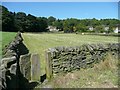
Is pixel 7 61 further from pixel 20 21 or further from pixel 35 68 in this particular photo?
pixel 20 21

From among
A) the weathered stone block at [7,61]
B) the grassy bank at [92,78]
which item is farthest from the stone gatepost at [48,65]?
the weathered stone block at [7,61]

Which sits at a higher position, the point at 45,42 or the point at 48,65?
the point at 48,65

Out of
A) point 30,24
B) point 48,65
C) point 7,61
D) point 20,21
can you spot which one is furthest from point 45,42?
point 30,24

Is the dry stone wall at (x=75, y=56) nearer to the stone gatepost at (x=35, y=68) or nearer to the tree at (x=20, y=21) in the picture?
the stone gatepost at (x=35, y=68)

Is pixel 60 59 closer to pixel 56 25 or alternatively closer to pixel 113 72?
pixel 113 72

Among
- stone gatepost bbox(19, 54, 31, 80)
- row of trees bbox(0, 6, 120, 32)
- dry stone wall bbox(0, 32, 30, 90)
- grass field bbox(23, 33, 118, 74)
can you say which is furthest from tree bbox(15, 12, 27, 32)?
dry stone wall bbox(0, 32, 30, 90)

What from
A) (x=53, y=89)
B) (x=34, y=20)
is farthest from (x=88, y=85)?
(x=34, y=20)

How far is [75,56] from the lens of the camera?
10086 millimetres

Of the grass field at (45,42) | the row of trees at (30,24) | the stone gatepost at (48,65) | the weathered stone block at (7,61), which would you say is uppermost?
the row of trees at (30,24)

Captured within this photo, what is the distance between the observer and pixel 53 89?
25.0ft

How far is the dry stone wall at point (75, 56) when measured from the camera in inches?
366

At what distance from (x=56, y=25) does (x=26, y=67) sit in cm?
14781

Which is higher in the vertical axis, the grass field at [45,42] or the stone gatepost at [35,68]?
the stone gatepost at [35,68]

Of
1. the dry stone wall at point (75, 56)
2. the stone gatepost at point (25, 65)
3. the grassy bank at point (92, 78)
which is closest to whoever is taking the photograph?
the stone gatepost at point (25, 65)
